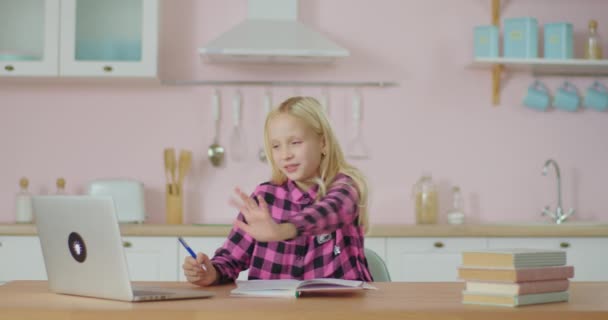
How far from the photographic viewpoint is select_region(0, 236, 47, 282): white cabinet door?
3430 millimetres

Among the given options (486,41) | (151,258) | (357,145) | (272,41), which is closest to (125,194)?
(151,258)

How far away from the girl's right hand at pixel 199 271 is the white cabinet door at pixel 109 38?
1.93 m

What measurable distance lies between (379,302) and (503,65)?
8.56 feet

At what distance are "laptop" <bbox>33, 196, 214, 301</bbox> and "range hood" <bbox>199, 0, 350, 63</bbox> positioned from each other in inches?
81.1

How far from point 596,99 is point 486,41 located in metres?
0.58

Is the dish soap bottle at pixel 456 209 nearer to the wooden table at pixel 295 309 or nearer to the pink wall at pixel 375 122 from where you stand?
the pink wall at pixel 375 122

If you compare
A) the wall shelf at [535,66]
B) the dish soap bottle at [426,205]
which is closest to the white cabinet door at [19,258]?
the dish soap bottle at [426,205]

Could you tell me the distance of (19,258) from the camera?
343 centimetres

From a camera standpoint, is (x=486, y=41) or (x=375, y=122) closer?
(x=486, y=41)

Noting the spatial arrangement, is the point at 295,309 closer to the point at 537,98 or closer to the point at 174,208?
the point at 174,208

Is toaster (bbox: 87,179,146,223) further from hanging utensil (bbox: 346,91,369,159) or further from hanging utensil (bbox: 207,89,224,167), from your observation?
hanging utensil (bbox: 346,91,369,159)

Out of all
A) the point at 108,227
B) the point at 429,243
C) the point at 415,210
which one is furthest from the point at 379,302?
the point at 415,210

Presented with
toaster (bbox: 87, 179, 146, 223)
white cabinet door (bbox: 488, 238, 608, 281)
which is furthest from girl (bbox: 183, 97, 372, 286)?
toaster (bbox: 87, 179, 146, 223)

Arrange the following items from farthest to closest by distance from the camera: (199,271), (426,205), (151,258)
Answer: (426,205), (151,258), (199,271)
